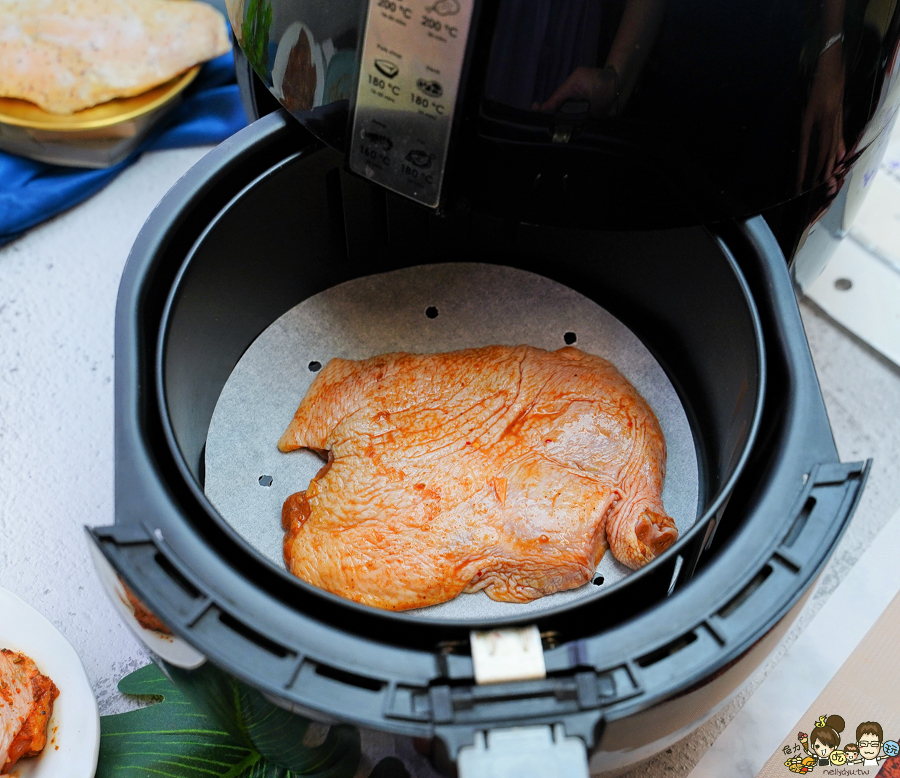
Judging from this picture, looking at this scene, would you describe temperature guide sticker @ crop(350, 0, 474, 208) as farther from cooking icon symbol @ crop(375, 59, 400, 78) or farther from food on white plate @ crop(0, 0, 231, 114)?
food on white plate @ crop(0, 0, 231, 114)

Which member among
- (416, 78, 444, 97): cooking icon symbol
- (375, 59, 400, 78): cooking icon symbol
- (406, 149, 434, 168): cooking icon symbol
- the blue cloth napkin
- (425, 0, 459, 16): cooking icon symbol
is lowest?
(406, 149, 434, 168): cooking icon symbol

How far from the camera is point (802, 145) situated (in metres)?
1.05

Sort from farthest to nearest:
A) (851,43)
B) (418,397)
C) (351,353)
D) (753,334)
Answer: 1. (351,353)
2. (418,397)
3. (753,334)
4. (851,43)

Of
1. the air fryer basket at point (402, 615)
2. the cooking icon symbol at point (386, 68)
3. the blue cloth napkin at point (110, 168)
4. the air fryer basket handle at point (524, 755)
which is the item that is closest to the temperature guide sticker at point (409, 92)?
the cooking icon symbol at point (386, 68)

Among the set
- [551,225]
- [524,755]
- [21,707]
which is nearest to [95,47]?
[551,225]

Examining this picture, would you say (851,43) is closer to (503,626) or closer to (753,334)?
(753,334)

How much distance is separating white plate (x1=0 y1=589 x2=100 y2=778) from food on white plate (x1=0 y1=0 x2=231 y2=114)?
1.01 m

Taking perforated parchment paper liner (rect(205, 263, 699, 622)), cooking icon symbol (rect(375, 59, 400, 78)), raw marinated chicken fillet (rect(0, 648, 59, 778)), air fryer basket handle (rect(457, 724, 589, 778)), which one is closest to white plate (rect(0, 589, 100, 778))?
raw marinated chicken fillet (rect(0, 648, 59, 778))

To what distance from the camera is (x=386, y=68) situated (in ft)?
3.35

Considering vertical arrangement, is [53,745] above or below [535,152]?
below

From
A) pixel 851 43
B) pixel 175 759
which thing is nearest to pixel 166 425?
pixel 175 759

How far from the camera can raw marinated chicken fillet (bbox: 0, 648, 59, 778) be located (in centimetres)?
114

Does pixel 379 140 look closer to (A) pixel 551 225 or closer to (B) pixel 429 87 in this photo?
(B) pixel 429 87

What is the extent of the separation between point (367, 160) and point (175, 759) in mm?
916
